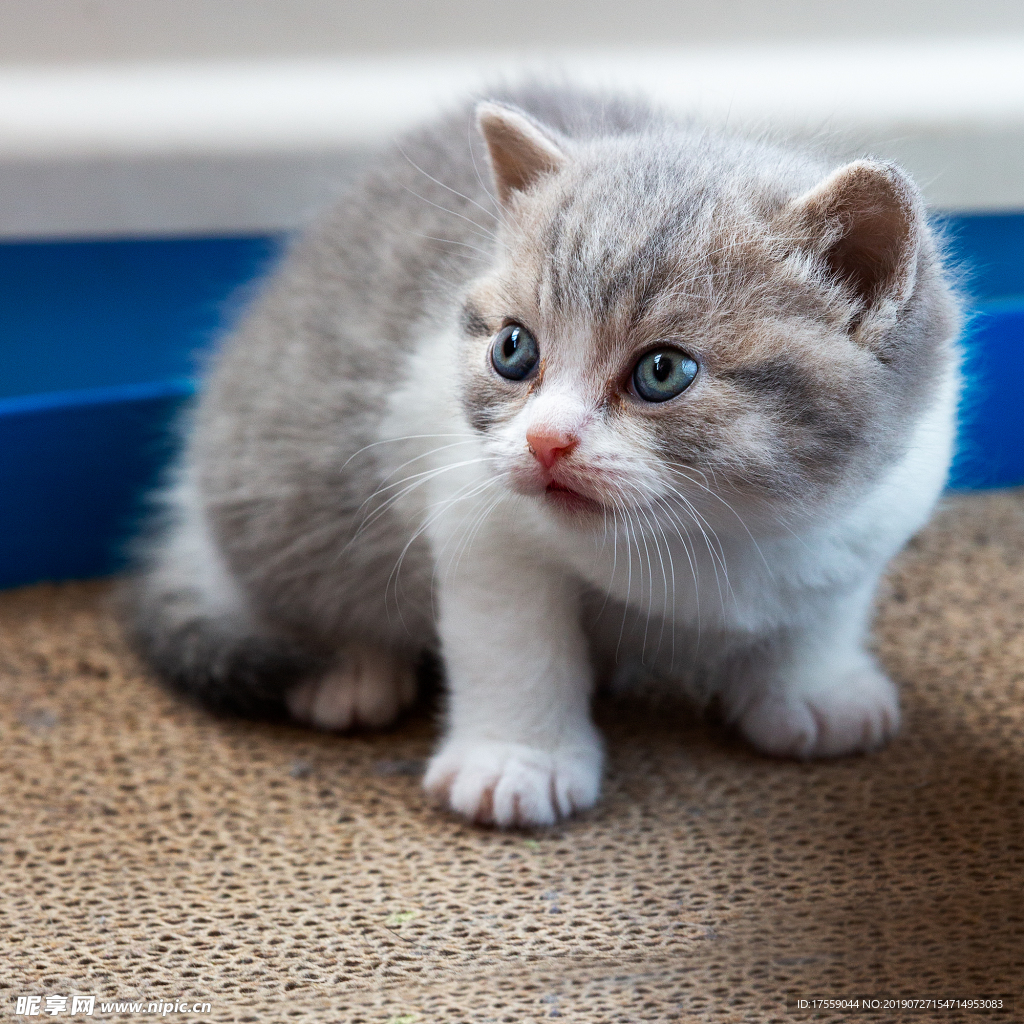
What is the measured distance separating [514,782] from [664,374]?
23.0 inches

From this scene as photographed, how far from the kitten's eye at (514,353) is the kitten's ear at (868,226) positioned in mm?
307

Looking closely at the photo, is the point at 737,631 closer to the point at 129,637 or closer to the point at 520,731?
the point at 520,731

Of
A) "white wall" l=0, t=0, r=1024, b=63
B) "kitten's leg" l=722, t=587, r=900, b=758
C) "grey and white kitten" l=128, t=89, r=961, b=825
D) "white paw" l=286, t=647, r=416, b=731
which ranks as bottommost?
"white paw" l=286, t=647, r=416, b=731

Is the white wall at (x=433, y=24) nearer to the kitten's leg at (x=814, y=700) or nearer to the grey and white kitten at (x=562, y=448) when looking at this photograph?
the grey and white kitten at (x=562, y=448)

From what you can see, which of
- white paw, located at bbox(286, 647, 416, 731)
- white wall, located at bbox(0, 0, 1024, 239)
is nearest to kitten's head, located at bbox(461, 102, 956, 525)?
white paw, located at bbox(286, 647, 416, 731)

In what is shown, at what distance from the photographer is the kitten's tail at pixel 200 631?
1705 mm

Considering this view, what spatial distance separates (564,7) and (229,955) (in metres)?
1.94

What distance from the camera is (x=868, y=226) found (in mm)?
1153

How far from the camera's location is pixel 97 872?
1419 mm

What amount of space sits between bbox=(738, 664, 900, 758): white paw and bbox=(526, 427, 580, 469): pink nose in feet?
2.13

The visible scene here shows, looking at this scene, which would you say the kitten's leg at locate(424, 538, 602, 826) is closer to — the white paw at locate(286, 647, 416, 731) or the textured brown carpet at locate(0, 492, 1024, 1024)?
the textured brown carpet at locate(0, 492, 1024, 1024)

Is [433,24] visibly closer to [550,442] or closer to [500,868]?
[550,442]

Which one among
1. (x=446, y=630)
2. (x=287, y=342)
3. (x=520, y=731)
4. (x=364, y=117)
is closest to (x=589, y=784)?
(x=520, y=731)

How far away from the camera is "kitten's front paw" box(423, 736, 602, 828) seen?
1.47m
